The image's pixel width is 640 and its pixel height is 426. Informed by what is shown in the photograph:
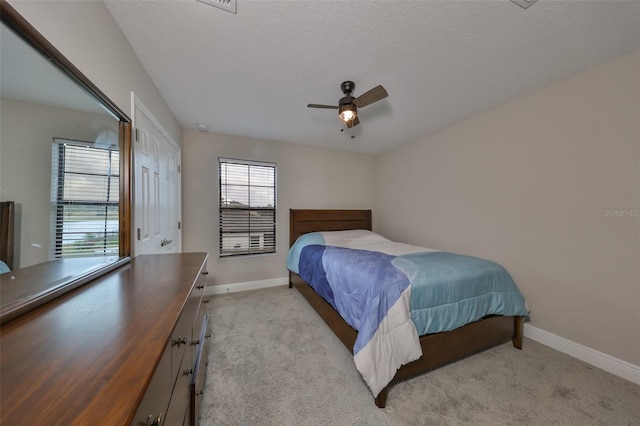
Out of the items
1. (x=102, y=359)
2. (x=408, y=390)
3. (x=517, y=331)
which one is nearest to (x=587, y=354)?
(x=517, y=331)

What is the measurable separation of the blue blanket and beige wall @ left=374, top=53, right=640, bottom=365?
1.47 ft

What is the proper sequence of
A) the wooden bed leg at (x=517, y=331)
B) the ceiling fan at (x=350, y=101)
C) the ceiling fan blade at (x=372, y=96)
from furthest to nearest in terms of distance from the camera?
the wooden bed leg at (x=517, y=331) → the ceiling fan at (x=350, y=101) → the ceiling fan blade at (x=372, y=96)

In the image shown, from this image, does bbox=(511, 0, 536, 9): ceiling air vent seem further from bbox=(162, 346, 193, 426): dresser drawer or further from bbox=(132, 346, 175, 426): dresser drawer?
bbox=(162, 346, 193, 426): dresser drawer

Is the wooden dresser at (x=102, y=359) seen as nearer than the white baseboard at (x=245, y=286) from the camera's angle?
Yes

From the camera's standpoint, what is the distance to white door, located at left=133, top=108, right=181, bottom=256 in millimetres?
1638

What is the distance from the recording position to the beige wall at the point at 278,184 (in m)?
3.11

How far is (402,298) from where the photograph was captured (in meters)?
1.52

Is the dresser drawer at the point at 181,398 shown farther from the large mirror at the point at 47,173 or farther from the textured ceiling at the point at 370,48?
the textured ceiling at the point at 370,48

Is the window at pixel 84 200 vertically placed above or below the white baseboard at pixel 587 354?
above

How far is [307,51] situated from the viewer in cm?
160

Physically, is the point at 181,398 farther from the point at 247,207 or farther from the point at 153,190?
the point at 247,207

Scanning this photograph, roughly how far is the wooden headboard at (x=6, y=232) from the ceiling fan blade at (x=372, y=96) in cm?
196

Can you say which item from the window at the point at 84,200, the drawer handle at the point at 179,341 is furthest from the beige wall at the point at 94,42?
the drawer handle at the point at 179,341

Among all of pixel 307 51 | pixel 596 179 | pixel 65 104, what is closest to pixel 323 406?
pixel 65 104
